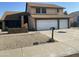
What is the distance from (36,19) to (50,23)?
2.50 metres

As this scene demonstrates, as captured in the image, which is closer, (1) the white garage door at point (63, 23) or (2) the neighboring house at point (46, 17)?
(2) the neighboring house at point (46, 17)

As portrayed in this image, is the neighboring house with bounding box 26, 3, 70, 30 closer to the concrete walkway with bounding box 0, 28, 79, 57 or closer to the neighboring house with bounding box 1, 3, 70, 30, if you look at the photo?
the neighboring house with bounding box 1, 3, 70, 30

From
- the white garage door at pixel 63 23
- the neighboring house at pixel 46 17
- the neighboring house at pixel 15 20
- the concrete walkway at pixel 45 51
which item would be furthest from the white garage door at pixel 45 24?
the concrete walkway at pixel 45 51

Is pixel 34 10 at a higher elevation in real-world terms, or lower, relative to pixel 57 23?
higher

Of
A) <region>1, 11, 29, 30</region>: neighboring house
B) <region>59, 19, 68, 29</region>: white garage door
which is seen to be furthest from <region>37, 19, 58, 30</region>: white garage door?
<region>1, 11, 29, 30</region>: neighboring house

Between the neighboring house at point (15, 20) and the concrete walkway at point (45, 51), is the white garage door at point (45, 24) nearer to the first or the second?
the neighboring house at point (15, 20)

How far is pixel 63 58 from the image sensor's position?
256 inches

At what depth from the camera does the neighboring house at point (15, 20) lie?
21.2 m

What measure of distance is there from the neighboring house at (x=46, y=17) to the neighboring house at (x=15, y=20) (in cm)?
93

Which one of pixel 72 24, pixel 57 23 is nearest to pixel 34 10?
pixel 57 23

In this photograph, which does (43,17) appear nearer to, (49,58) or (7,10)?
(7,10)

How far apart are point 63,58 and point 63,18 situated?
17.0 meters

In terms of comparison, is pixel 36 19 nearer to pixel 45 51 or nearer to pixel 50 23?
pixel 50 23

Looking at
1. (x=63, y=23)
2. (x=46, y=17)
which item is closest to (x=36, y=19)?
(x=46, y=17)
